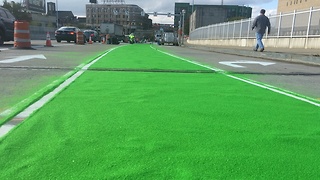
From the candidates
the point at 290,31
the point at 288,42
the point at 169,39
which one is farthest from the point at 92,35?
the point at 290,31

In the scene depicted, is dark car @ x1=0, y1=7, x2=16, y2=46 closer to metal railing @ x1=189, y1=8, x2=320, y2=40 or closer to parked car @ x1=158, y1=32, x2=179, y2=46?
metal railing @ x1=189, y1=8, x2=320, y2=40

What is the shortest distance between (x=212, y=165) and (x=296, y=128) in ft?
4.80

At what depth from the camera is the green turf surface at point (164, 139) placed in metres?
2.24

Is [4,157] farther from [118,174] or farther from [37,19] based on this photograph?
[37,19]

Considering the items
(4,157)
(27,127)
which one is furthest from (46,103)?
(4,157)

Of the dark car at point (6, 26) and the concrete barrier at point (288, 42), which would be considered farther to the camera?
the concrete barrier at point (288, 42)

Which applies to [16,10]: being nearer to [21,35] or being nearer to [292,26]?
[21,35]

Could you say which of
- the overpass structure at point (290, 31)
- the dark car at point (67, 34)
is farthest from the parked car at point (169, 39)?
the dark car at point (67, 34)

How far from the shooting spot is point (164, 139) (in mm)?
2848

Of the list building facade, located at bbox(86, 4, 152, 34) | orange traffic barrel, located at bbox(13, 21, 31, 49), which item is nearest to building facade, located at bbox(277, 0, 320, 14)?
building facade, located at bbox(86, 4, 152, 34)

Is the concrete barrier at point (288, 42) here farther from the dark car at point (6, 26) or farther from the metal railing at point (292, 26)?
the dark car at point (6, 26)

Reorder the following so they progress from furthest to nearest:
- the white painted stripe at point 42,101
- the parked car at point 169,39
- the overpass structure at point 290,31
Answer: the parked car at point 169,39 → the overpass structure at point 290,31 → the white painted stripe at point 42,101

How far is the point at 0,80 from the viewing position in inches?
228

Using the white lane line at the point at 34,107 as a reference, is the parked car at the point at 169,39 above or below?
above
